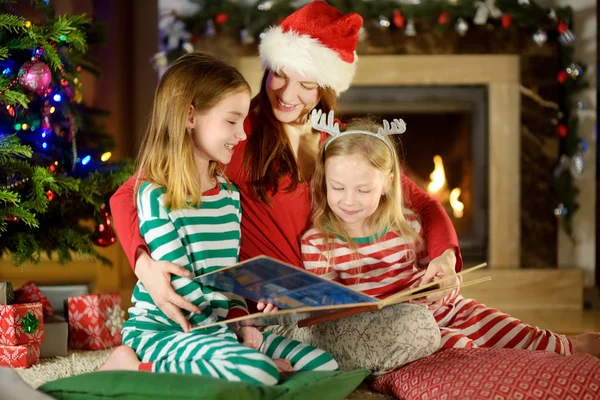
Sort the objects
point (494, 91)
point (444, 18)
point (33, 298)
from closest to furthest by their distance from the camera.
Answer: point (33, 298), point (444, 18), point (494, 91)

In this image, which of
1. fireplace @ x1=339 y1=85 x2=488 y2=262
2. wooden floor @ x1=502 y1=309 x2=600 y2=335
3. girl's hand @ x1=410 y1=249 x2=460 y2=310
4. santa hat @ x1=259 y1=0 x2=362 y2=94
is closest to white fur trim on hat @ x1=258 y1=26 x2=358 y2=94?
santa hat @ x1=259 y1=0 x2=362 y2=94

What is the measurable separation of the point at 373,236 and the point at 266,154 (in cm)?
34

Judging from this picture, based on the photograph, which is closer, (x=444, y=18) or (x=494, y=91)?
(x=444, y=18)

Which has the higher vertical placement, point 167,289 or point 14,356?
point 167,289

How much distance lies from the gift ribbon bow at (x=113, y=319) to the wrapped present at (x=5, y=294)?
11.8 inches

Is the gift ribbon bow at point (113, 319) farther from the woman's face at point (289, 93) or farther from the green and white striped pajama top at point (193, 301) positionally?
the woman's face at point (289, 93)

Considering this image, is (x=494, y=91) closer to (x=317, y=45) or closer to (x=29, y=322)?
(x=317, y=45)

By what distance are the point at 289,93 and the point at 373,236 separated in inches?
16.7

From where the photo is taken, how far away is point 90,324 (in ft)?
7.36

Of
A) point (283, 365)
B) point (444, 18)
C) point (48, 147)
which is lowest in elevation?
point (283, 365)

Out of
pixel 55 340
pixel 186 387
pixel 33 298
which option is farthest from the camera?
pixel 33 298

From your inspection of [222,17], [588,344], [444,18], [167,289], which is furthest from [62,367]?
[444,18]

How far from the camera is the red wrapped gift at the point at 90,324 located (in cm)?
224

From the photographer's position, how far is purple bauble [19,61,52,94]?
204 centimetres
